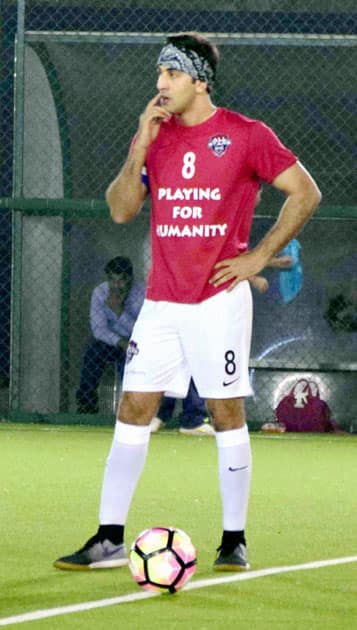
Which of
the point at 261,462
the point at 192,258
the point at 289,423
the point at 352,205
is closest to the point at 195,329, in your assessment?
the point at 192,258

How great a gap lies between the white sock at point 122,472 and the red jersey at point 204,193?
55cm

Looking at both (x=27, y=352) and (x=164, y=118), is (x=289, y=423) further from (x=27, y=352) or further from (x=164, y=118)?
(x=164, y=118)

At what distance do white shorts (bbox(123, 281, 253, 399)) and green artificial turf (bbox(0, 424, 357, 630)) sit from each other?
0.72 metres

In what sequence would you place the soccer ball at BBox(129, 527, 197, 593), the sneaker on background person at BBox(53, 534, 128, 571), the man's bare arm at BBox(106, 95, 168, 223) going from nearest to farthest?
the soccer ball at BBox(129, 527, 197, 593)
the sneaker on background person at BBox(53, 534, 128, 571)
the man's bare arm at BBox(106, 95, 168, 223)

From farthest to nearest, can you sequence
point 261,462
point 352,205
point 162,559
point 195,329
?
point 352,205 < point 261,462 < point 195,329 < point 162,559

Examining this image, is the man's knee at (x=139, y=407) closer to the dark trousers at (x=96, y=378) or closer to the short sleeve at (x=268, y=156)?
the short sleeve at (x=268, y=156)

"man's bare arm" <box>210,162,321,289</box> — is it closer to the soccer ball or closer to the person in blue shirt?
the soccer ball

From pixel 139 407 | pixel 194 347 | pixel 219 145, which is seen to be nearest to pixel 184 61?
pixel 219 145

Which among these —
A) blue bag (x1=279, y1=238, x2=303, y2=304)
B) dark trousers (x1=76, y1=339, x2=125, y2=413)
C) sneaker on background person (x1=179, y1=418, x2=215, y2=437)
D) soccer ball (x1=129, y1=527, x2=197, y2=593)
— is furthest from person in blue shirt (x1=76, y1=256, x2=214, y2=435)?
soccer ball (x1=129, y1=527, x2=197, y2=593)

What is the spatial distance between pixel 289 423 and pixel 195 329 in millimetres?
8007

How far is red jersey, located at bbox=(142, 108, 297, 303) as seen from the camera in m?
6.51

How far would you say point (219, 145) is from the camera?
6.54 m

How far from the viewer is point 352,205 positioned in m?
15.6

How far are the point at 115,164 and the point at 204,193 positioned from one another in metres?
8.95
